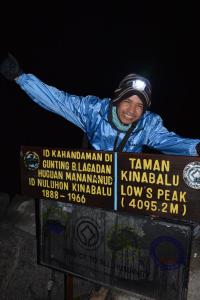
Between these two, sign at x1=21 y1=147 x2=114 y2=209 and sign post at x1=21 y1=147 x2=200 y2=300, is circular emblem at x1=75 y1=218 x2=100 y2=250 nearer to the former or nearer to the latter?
sign post at x1=21 y1=147 x2=200 y2=300

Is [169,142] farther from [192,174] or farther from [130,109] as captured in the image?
[192,174]

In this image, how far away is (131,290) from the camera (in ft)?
7.97

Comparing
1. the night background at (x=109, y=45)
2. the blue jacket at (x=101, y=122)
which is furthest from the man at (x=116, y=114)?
the night background at (x=109, y=45)

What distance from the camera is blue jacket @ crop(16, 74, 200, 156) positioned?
269cm

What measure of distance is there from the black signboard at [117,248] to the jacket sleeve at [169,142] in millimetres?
710

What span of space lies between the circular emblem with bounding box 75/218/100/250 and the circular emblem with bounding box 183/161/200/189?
2.94ft

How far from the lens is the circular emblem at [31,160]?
99.1 inches

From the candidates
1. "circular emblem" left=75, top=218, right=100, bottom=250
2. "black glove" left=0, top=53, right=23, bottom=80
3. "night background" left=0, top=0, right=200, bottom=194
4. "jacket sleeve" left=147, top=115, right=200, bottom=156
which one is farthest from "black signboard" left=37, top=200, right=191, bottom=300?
"night background" left=0, top=0, right=200, bottom=194

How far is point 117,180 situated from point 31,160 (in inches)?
31.4

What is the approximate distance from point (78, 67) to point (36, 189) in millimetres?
20622

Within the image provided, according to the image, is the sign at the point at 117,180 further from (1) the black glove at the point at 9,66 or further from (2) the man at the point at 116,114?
(1) the black glove at the point at 9,66

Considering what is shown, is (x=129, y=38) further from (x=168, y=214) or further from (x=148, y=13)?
(x=168, y=214)

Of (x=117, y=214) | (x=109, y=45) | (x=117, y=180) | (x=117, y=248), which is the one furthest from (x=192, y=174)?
(x=109, y=45)

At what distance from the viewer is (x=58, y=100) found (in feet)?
8.90
